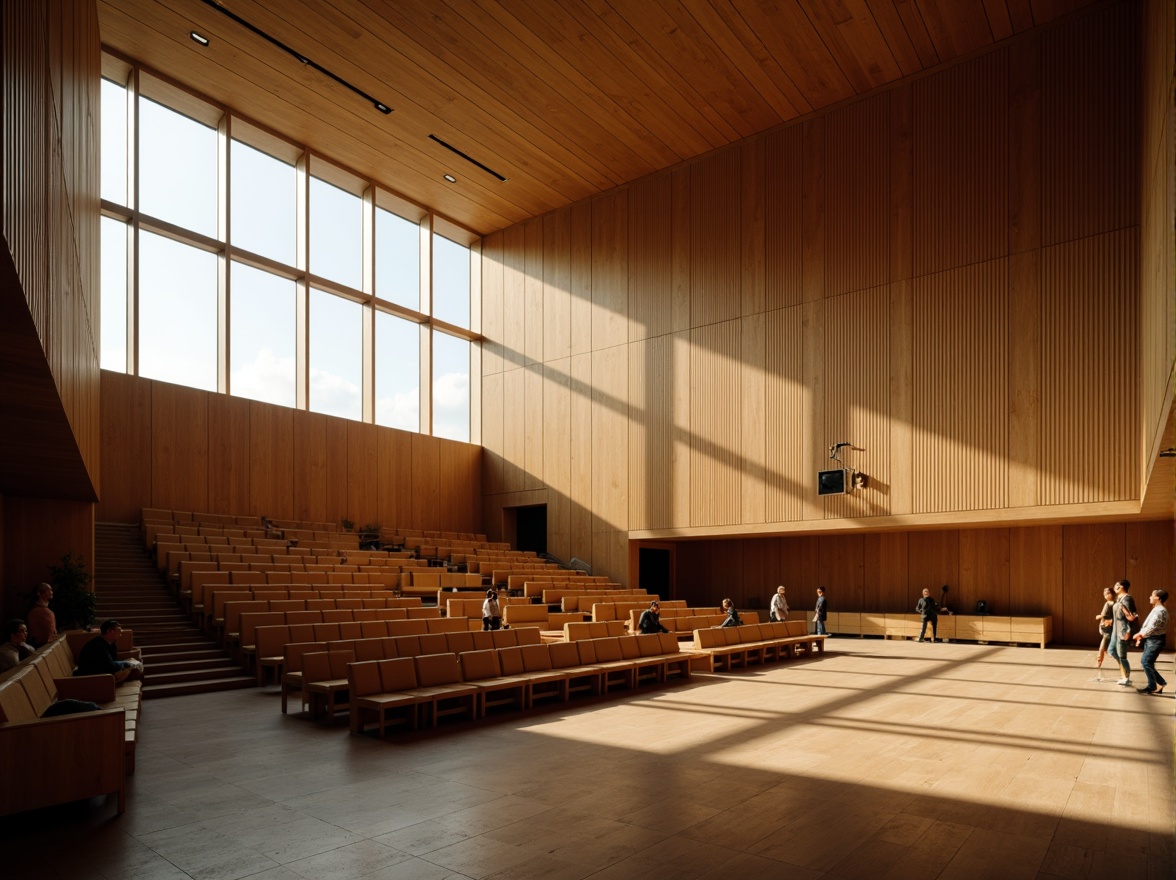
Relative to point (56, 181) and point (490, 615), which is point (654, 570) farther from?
point (56, 181)

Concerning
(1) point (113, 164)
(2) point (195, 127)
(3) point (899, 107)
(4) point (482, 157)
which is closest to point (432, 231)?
(4) point (482, 157)

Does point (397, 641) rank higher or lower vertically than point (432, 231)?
lower

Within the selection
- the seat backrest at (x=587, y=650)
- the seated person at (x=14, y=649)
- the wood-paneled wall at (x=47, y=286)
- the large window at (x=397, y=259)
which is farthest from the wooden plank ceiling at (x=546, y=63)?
the seated person at (x=14, y=649)

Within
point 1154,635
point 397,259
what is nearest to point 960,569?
point 1154,635

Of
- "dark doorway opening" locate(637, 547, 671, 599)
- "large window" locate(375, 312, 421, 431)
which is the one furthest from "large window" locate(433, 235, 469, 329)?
"dark doorway opening" locate(637, 547, 671, 599)

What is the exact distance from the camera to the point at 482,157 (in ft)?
56.7

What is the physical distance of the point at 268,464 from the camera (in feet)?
54.0

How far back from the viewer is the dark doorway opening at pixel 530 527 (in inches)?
808

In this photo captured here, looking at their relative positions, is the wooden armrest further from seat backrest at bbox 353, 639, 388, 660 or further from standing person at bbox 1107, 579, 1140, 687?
standing person at bbox 1107, 579, 1140, 687

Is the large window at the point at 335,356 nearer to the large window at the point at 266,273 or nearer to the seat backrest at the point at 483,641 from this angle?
the large window at the point at 266,273

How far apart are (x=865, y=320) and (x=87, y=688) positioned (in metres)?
12.9

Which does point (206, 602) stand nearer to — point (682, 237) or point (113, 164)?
point (113, 164)

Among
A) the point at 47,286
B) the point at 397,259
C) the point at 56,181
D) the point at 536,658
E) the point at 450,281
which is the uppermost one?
the point at 397,259

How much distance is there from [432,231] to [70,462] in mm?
13223
